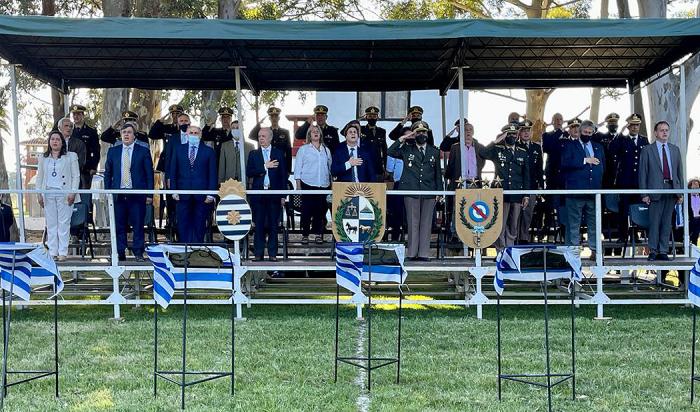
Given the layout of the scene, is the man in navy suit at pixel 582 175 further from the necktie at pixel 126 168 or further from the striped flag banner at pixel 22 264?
the striped flag banner at pixel 22 264

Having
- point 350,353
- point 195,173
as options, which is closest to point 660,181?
point 350,353

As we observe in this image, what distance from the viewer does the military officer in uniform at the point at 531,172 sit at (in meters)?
11.8

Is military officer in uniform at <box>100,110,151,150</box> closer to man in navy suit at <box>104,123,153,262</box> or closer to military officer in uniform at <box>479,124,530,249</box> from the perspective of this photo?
man in navy suit at <box>104,123,153,262</box>

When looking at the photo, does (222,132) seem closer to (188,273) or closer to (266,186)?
(266,186)

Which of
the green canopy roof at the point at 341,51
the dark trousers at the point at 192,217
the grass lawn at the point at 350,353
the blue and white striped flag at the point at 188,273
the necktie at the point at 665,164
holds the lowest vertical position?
the grass lawn at the point at 350,353

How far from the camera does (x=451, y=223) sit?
11.0 m

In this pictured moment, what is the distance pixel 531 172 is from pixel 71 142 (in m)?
6.61

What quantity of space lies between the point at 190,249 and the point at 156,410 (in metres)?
1.45

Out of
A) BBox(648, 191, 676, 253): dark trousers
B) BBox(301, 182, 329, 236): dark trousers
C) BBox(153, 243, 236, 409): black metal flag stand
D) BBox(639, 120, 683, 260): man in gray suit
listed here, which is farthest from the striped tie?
BBox(648, 191, 676, 253): dark trousers

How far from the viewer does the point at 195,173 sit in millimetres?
10852

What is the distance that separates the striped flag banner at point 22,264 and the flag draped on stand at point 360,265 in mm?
2344

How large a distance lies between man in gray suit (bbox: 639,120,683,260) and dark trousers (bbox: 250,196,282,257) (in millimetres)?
4784

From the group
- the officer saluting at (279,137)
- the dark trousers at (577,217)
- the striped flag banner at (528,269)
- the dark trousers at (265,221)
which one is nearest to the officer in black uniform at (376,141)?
the officer saluting at (279,137)

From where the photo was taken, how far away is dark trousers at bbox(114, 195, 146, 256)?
10.7m
